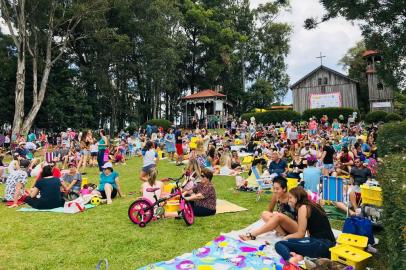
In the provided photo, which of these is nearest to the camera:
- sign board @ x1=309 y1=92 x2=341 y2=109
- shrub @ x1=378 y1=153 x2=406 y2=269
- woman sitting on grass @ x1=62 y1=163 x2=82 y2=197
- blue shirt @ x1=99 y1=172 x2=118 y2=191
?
shrub @ x1=378 y1=153 x2=406 y2=269

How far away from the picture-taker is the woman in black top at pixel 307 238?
499cm

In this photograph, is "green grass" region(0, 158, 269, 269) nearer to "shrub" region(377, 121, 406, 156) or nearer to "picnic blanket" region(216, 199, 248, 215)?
"picnic blanket" region(216, 199, 248, 215)

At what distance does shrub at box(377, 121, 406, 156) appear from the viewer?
9344mm

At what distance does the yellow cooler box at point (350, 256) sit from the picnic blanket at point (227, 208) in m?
3.64

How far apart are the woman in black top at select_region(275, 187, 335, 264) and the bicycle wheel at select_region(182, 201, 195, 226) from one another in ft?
7.66

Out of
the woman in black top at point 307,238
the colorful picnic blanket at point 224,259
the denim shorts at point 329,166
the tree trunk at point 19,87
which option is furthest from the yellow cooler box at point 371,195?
the tree trunk at point 19,87

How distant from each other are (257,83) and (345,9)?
131ft

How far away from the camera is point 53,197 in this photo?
29.4ft

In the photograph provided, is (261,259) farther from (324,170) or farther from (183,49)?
(183,49)

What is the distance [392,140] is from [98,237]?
7.84 meters

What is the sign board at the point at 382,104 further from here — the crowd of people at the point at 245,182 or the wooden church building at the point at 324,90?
the crowd of people at the point at 245,182

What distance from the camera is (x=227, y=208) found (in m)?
8.54

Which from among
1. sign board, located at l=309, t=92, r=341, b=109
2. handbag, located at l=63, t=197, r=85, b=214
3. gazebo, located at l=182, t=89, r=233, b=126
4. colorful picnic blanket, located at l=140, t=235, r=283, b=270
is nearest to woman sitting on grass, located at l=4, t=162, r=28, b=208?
handbag, located at l=63, t=197, r=85, b=214

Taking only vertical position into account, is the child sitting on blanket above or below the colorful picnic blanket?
above
